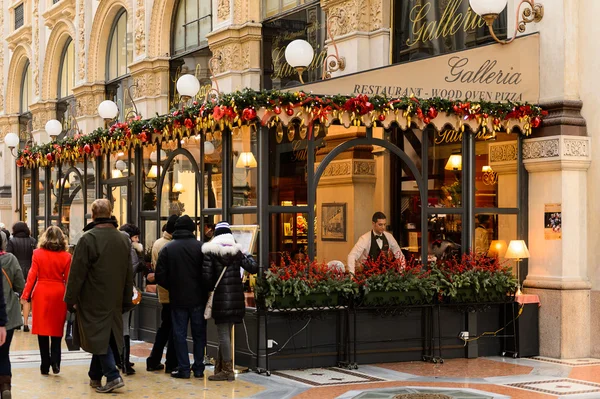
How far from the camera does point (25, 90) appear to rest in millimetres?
35094

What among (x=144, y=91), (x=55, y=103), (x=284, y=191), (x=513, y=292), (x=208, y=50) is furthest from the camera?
(x=55, y=103)

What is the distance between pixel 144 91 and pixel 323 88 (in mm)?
11911

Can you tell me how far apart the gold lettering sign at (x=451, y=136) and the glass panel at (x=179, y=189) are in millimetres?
3482

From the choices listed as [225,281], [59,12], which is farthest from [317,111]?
[59,12]

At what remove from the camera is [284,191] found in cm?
1241

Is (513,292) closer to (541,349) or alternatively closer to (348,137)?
(541,349)

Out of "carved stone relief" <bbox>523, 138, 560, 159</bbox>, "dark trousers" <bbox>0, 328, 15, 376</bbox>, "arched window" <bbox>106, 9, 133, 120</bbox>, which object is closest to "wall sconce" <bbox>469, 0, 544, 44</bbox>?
"carved stone relief" <bbox>523, 138, 560, 159</bbox>

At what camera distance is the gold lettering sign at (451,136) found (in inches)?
537

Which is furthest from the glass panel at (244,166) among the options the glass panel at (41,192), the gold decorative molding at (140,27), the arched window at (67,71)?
the arched window at (67,71)

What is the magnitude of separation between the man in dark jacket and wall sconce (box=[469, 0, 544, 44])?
4665 mm

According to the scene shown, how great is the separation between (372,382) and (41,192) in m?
12.4

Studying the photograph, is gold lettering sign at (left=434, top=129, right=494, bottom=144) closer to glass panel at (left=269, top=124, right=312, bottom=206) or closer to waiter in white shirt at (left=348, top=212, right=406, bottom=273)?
waiter in white shirt at (left=348, top=212, right=406, bottom=273)

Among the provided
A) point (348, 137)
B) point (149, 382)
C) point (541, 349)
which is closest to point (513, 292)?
point (541, 349)

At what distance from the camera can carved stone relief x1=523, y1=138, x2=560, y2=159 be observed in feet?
43.1
